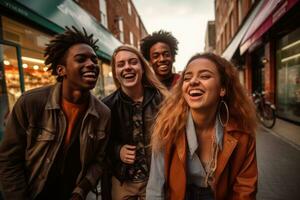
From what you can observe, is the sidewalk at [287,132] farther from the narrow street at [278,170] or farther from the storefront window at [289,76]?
the storefront window at [289,76]

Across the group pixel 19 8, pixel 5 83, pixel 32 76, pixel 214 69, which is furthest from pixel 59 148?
pixel 32 76

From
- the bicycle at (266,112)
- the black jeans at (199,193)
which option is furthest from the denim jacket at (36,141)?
the bicycle at (266,112)

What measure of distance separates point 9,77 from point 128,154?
396cm

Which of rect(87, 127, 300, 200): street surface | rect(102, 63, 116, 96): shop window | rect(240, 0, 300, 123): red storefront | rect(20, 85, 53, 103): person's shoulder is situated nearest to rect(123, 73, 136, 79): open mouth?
rect(20, 85, 53, 103): person's shoulder

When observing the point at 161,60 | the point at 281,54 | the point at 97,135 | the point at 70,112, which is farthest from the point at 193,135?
the point at 281,54

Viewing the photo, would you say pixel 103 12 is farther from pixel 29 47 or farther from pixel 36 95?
pixel 36 95

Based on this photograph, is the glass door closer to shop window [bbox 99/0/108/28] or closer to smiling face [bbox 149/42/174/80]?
smiling face [bbox 149/42/174/80]

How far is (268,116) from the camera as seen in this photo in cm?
824

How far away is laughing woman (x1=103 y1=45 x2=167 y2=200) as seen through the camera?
226cm

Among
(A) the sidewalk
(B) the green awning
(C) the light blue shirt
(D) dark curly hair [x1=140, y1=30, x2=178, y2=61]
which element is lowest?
(A) the sidewalk

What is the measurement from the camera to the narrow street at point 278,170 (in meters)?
3.45

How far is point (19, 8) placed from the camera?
4500 mm

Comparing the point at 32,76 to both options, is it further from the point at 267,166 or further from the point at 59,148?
the point at 267,166

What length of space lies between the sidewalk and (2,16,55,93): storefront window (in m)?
6.99
